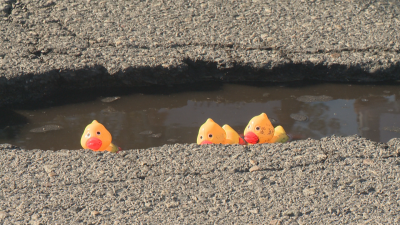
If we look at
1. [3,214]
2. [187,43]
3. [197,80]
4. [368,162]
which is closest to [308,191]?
[368,162]

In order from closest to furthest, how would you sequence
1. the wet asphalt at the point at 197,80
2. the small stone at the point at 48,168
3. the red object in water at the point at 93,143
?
1. the wet asphalt at the point at 197,80
2. the small stone at the point at 48,168
3. the red object in water at the point at 93,143

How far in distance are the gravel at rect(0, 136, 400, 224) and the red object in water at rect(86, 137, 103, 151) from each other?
0.64ft

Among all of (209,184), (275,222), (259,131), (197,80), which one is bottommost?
(275,222)

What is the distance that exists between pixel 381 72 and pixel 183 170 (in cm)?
204

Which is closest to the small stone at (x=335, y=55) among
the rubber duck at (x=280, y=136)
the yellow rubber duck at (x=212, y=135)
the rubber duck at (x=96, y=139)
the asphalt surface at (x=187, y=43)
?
the asphalt surface at (x=187, y=43)

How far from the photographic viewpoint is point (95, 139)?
2.81 metres

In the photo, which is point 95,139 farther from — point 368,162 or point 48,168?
point 368,162

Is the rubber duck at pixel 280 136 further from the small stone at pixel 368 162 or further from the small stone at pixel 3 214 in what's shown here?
the small stone at pixel 3 214

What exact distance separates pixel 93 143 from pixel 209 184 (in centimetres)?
81

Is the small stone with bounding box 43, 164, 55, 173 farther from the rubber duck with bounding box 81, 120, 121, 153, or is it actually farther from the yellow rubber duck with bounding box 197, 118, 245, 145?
the yellow rubber duck with bounding box 197, 118, 245, 145

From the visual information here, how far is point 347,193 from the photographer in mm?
2312

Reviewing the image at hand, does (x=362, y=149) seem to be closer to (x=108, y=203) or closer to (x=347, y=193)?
(x=347, y=193)

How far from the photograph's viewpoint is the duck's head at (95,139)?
9.21 feet

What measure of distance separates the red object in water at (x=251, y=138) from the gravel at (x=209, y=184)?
12.1 inches
